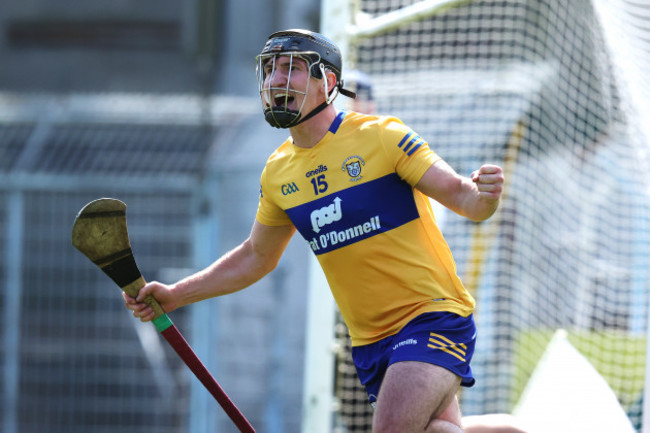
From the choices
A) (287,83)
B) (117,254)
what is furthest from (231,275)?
(287,83)

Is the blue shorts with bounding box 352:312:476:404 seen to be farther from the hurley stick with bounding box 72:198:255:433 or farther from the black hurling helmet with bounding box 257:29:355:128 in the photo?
the black hurling helmet with bounding box 257:29:355:128

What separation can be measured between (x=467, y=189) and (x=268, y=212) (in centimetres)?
87

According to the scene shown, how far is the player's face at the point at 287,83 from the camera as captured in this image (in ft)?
10.4

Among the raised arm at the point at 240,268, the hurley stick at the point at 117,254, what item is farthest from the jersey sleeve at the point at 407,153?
the hurley stick at the point at 117,254

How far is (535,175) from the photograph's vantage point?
6582 mm

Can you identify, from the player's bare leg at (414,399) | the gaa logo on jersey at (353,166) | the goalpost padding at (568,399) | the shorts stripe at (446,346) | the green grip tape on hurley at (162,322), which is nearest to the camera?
the player's bare leg at (414,399)

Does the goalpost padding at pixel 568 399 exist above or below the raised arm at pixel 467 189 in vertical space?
below

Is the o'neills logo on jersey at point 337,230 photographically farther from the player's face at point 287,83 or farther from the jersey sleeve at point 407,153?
the player's face at point 287,83

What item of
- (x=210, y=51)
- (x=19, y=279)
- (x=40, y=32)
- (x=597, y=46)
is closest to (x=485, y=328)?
(x=597, y=46)

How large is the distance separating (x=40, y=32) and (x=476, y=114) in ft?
24.5

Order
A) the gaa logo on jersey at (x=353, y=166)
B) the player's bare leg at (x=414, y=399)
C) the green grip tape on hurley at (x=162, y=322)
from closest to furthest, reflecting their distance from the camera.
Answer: the player's bare leg at (x=414, y=399), the gaa logo on jersey at (x=353, y=166), the green grip tape on hurley at (x=162, y=322)

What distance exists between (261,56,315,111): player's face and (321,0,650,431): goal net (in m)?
2.19

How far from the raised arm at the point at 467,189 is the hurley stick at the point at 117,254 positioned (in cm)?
107

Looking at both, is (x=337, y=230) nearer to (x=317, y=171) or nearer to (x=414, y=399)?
(x=317, y=171)
